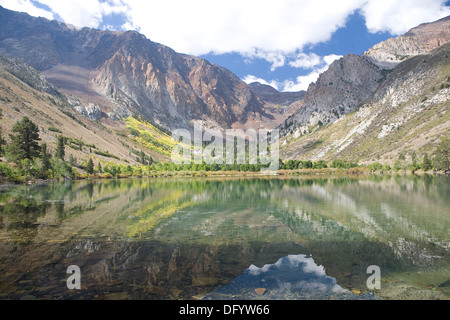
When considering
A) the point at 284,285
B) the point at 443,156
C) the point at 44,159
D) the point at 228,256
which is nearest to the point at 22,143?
the point at 44,159

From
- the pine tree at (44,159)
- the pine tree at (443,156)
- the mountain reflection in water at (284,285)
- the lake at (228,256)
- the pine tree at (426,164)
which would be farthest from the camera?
the pine tree at (426,164)

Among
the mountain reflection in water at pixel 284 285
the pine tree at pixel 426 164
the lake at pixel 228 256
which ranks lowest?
the mountain reflection in water at pixel 284 285

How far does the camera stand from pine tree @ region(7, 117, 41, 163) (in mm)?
76812

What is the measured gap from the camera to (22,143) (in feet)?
258

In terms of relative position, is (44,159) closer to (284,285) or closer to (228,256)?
(228,256)

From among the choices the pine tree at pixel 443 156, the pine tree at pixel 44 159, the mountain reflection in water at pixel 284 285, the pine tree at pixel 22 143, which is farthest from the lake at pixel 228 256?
the pine tree at pixel 443 156

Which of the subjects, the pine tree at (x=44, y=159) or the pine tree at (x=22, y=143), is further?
the pine tree at (x=44, y=159)

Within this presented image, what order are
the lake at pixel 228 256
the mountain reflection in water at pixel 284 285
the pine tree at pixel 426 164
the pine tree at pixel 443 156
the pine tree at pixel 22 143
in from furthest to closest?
the pine tree at pixel 426 164, the pine tree at pixel 443 156, the pine tree at pixel 22 143, the lake at pixel 228 256, the mountain reflection in water at pixel 284 285

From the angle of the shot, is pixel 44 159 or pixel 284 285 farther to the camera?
pixel 44 159

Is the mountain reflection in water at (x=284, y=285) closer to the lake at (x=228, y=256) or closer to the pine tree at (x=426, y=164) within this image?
the lake at (x=228, y=256)

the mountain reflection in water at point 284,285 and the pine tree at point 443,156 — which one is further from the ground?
the pine tree at point 443,156

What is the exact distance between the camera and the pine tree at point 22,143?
3024 inches
